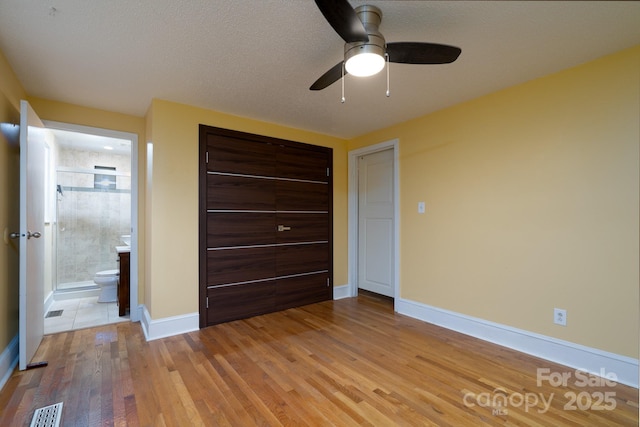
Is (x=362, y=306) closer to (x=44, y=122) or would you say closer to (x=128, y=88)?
(x=128, y=88)

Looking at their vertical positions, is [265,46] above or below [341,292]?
above

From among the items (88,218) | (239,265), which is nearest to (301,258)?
(239,265)

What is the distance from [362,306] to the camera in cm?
375

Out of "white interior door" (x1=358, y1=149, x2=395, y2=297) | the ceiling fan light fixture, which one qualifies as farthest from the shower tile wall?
the ceiling fan light fixture

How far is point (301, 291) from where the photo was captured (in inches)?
148

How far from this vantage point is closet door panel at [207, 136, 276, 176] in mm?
3114

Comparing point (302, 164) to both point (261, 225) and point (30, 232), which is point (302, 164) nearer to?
point (261, 225)

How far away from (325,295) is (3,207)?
3.28 metres

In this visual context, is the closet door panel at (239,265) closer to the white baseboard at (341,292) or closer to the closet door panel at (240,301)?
the closet door panel at (240,301)

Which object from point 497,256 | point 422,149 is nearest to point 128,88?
point 422,149

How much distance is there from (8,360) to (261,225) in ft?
7.38

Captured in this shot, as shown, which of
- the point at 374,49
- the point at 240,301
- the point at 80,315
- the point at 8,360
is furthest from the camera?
the point at 80,315

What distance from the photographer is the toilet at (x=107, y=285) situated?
3.91 m

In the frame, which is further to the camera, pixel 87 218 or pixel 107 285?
pixel 87 218
